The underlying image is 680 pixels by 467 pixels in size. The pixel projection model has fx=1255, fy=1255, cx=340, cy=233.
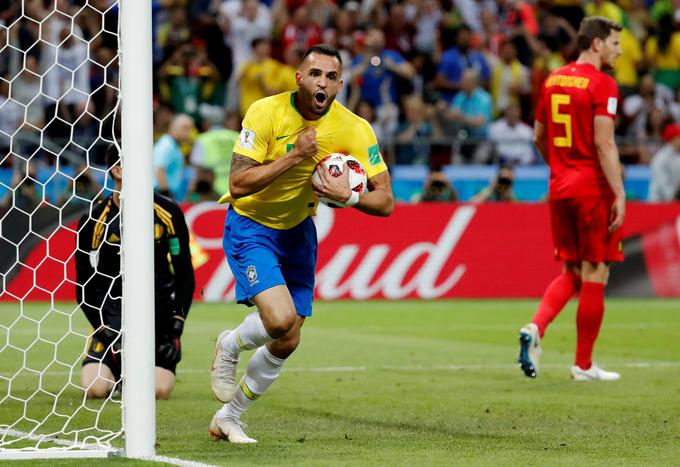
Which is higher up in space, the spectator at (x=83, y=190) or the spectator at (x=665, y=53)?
the spectator at (x=665, y=53)

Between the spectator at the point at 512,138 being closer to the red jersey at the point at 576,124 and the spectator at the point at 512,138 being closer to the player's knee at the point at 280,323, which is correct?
the red jersey at the point at 576,124

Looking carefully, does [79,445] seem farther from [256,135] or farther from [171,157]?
[171,157]

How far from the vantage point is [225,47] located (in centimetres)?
1906

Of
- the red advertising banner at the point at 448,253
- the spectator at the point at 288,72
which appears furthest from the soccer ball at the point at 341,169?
the spectator at the point at 288,72

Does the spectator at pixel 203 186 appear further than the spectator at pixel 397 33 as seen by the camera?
No

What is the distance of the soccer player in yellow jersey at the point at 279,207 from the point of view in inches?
241

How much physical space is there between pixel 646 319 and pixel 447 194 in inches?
158

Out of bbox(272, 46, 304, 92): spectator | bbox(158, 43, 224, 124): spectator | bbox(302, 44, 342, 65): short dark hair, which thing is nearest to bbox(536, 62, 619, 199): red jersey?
bbox(302, 44, 342, 65): short dark hair

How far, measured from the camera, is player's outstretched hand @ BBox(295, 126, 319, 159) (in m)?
5.86

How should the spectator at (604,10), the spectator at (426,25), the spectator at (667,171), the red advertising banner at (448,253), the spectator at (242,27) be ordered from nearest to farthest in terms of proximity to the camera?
the red advertising banner at (448,253), the spectator at (667,171), the spectator at (242,27), the spectator at (426,25), the spectator at (604,10)

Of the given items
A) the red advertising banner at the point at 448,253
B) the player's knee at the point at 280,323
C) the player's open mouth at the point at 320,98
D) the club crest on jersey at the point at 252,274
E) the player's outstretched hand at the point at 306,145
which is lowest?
the red advertising banner at the point at 448,253

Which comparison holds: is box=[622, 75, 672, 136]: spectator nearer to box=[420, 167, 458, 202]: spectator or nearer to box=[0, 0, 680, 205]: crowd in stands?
box=[0, 0, 680, 205]: crowd in stands

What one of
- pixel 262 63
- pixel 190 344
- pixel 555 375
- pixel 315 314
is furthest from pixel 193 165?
pixel 555 375

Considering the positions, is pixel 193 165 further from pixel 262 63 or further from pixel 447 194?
pixel 447 194
